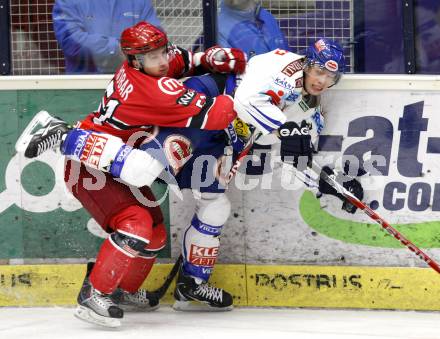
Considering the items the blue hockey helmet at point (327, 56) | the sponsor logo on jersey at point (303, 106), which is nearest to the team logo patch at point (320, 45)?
the blue hockey helmet at point (327, 56)

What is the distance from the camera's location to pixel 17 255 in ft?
16.5

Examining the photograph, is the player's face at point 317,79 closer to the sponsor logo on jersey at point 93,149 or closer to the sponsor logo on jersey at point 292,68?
the sponsor logo on jersey at point 292,68

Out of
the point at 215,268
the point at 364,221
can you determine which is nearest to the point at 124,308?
the point at 215,268

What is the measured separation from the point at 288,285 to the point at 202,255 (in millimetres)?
439

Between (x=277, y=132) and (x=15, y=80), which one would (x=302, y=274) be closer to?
(x=277, y=132)

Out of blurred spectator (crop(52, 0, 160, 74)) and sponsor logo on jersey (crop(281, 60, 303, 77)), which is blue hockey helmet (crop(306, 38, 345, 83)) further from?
blurred spectator (crop(52, 0, 160, 74))

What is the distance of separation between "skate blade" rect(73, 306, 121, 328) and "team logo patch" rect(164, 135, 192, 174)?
2.23 ft

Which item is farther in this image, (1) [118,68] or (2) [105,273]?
(1) [118,68]

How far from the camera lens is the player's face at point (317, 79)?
4477 mm

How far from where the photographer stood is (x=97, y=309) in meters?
4.38

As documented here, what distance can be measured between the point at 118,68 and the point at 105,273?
1.03 meters

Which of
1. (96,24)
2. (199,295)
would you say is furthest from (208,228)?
(96,24)

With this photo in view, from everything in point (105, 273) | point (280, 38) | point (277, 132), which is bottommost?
point (105, 273)

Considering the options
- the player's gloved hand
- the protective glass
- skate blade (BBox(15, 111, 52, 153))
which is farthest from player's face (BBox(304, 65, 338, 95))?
skate blade (BBox(15, 111, 52, 153))
